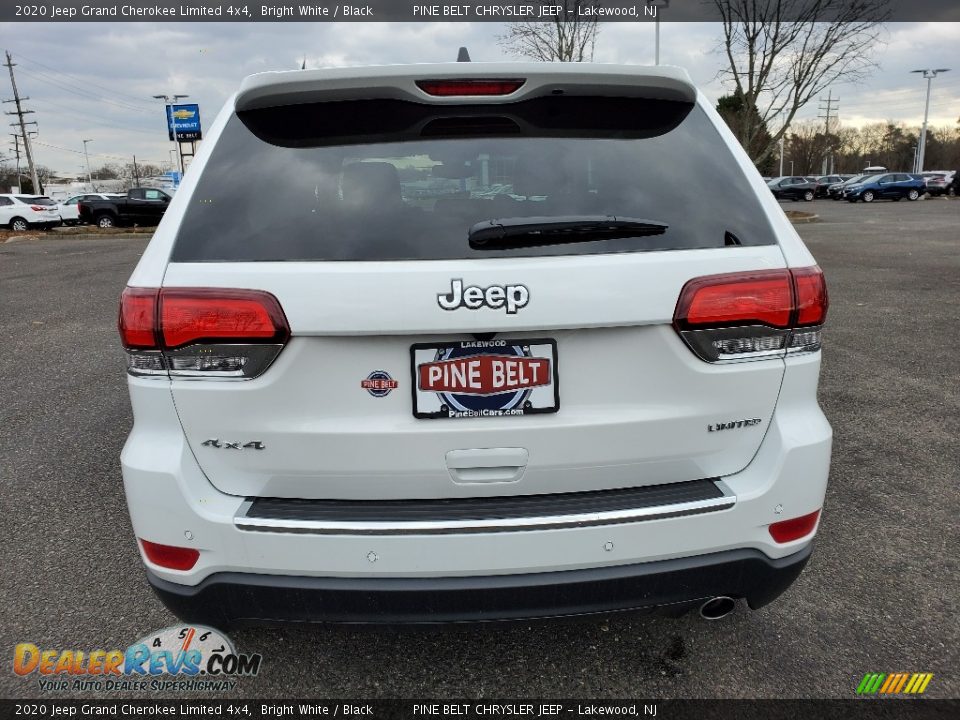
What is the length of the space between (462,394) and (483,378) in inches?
2.7

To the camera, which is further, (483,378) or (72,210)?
(72,210)

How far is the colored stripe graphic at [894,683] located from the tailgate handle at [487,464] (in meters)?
1.40

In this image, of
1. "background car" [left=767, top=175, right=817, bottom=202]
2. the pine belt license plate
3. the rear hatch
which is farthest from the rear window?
"background car" [left=767, top=175, right=817, bottom=202]

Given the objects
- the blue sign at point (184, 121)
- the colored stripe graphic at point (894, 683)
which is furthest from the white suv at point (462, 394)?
the blue sign at point (184, 121)

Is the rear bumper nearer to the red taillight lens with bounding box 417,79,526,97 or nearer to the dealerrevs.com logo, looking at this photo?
the dealerrevs.com logo

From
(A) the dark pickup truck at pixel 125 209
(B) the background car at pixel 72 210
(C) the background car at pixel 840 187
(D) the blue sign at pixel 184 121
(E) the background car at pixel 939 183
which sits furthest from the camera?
(C) the background car at pixel 840 187

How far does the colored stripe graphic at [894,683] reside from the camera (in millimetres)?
2174

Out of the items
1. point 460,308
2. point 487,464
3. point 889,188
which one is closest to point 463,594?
point 487,464

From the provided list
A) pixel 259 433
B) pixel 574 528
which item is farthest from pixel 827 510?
pixel 259 433

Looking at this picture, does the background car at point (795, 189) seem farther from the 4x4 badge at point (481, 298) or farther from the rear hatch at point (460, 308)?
the 4x4 badge at point (481, 298)

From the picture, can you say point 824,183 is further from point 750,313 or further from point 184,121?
point 750,313

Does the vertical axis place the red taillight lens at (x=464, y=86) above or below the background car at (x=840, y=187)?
above

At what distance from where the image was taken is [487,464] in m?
1.77

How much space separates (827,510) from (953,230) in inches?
789
